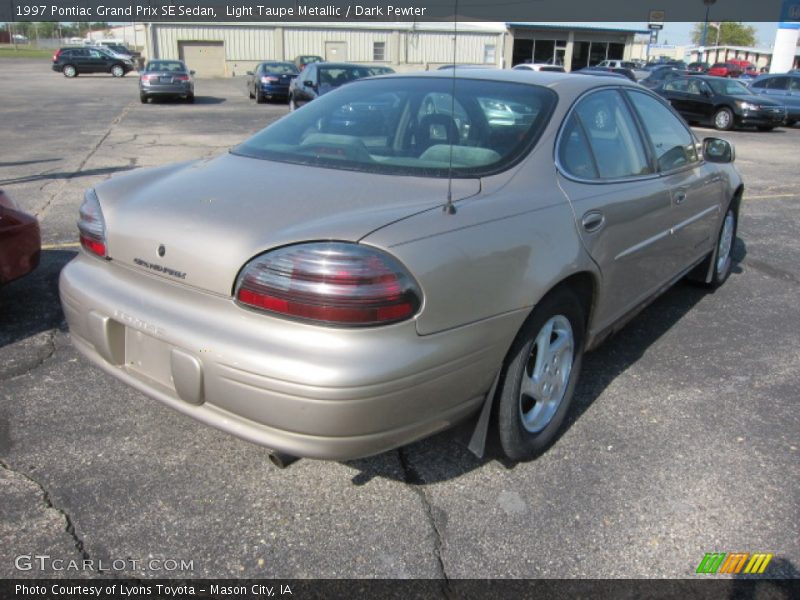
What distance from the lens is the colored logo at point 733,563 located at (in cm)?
234

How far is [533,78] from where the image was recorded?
3354 mm

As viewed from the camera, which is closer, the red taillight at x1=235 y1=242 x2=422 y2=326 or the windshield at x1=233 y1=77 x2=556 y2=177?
the red taillight at x1=235 y1=242 x2=422 y2=326

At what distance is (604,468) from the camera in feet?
9.42

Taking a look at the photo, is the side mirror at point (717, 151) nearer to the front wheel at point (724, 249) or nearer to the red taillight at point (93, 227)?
the front wheel at point (724, 249)

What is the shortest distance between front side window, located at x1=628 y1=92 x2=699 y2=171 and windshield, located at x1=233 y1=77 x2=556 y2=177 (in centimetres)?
95

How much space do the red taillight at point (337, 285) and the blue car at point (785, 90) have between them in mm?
21524

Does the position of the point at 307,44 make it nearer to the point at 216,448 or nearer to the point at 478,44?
the point at 478,44

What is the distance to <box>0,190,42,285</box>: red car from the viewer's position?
3.98 metres

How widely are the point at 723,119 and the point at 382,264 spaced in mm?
19444

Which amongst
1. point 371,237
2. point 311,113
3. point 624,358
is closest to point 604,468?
point 624,358
